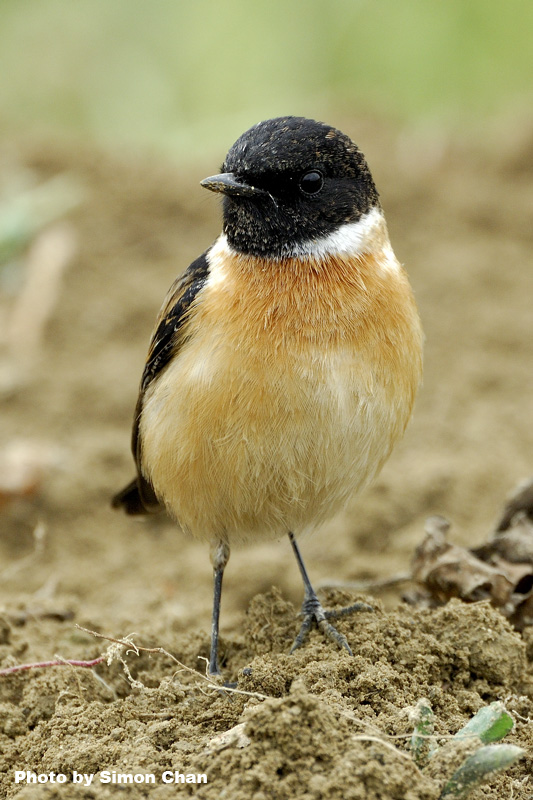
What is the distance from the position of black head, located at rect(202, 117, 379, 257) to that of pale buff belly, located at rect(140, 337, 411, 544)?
2.07 ft

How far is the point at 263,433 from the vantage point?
407 cm

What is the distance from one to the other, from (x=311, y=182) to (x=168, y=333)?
3.41ft

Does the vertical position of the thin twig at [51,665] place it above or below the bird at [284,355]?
below

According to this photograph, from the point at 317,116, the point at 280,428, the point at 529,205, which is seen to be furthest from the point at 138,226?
the point at 280,428

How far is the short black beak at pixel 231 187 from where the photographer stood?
170 inches

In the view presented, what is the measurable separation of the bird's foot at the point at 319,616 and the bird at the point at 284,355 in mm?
11

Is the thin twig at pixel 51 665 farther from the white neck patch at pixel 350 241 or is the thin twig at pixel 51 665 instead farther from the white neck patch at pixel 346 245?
the white neck patch at pixel 350 241

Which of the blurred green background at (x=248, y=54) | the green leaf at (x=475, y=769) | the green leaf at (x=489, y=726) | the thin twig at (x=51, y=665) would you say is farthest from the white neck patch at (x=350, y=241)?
the blurred green background at (x=248, y=54)

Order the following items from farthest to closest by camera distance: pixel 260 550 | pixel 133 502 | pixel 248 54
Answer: pixel 248 54
pixel 260 550
pixel 133 502

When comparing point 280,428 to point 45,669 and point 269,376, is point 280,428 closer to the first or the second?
point 269,376

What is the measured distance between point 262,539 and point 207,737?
5.21 feet

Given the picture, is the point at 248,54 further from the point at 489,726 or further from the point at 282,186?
the point at 489,726

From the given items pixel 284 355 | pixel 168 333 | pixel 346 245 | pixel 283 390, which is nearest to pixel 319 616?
pixel 283 390

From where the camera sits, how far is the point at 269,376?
4.02 m
